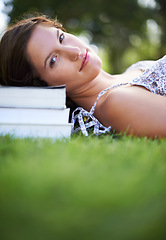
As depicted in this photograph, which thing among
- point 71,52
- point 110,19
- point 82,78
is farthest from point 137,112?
point 110,19

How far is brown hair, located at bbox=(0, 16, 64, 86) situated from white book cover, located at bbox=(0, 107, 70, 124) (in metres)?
0.61

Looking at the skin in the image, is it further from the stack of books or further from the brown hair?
the stack of books

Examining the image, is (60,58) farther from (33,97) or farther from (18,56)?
(33,97)

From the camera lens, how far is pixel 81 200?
0.65 m

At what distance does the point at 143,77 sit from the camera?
197 centimetres

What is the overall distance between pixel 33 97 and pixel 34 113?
13 cm

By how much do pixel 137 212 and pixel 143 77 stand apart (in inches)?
58.8

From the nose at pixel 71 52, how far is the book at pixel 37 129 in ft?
2.29

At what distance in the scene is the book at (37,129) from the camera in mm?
1581

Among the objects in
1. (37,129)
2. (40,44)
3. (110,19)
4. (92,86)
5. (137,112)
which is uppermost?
(110,19)

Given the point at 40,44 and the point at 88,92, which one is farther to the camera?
the point at 88,92

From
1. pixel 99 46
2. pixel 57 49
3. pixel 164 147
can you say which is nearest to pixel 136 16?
pixel 99 46

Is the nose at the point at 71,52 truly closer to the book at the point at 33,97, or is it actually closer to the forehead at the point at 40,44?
the forehead at the point at 40,44

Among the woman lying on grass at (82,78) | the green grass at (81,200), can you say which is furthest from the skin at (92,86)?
the green grass at (81,200)
